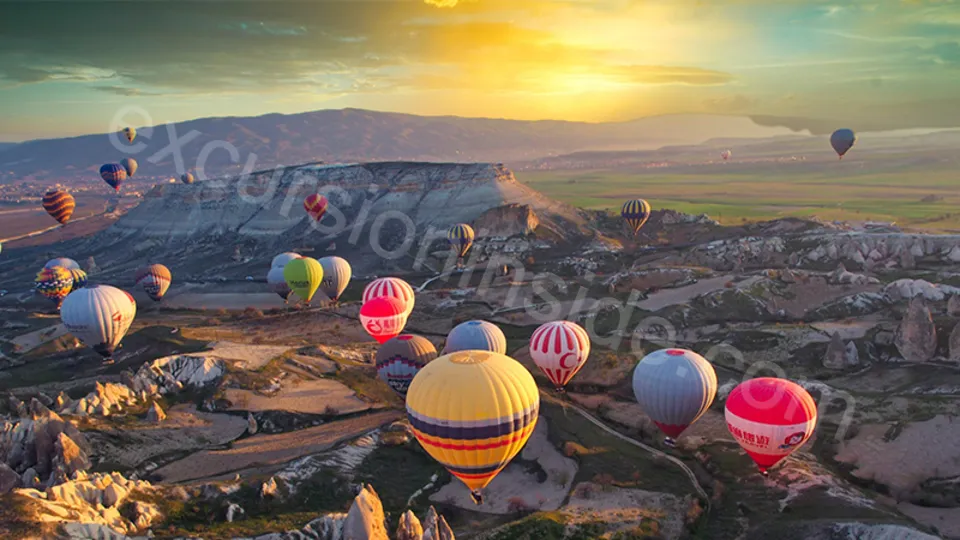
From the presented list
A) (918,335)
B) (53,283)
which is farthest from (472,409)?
(53,283)

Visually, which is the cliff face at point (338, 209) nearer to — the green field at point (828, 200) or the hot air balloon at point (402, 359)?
the green field at point (828, 200)

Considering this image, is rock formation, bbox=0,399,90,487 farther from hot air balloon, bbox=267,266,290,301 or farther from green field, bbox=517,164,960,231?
green field, bbox=517,164,960,231

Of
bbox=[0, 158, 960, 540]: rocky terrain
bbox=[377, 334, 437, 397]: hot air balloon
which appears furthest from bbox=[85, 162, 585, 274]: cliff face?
bbox=[377, 334, 437, 397]: hot air balloon

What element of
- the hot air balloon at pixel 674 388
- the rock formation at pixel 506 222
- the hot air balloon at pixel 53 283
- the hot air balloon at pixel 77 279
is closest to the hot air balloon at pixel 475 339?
the hot air balloon at pixel 674 388

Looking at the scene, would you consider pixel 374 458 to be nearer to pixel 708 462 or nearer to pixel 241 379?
pixel 241 379

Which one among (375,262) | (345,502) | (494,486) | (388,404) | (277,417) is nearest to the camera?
(345,502)

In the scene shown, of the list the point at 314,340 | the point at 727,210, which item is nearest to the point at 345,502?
the point at 314,340
